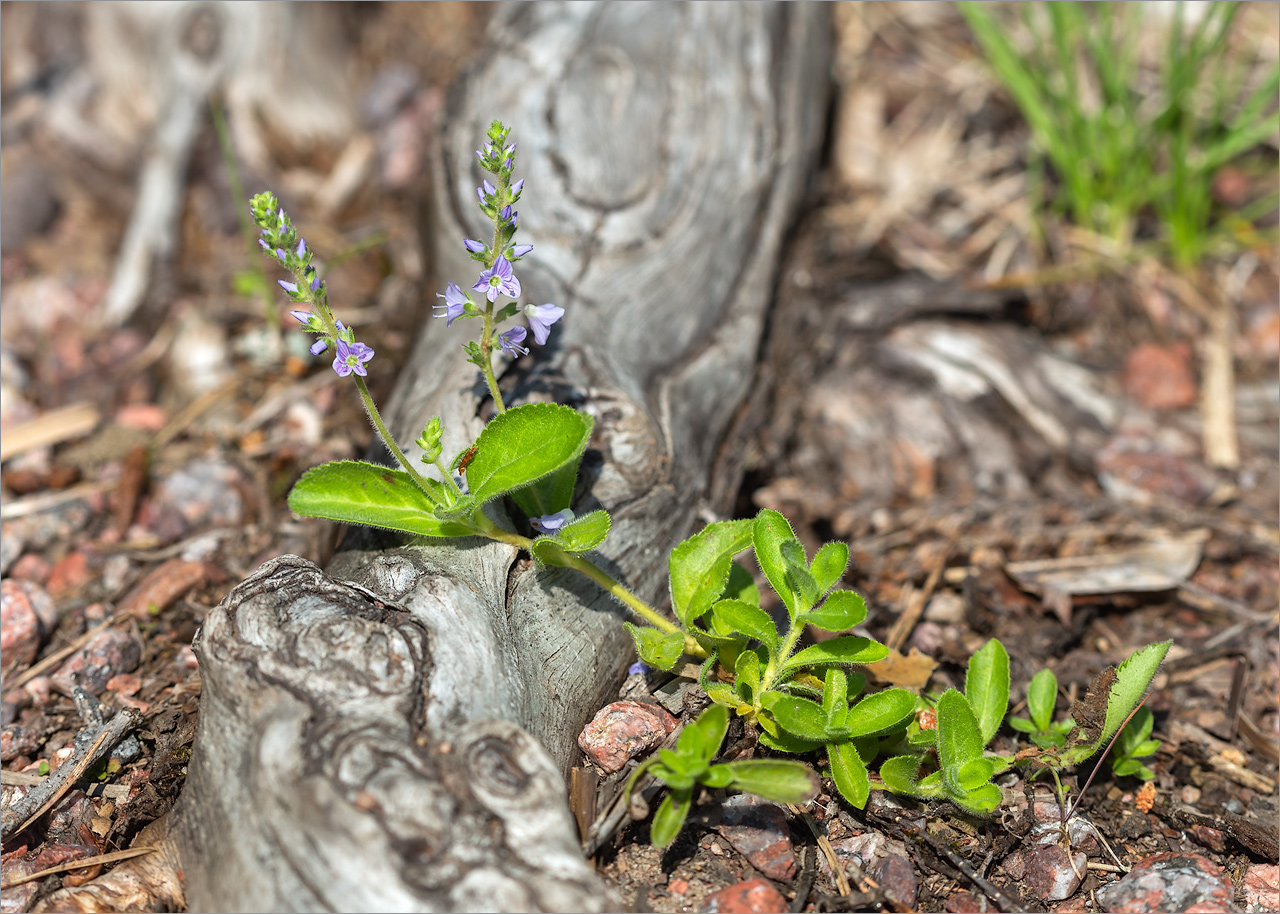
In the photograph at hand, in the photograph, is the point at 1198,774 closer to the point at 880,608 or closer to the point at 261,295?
the point at 880,608

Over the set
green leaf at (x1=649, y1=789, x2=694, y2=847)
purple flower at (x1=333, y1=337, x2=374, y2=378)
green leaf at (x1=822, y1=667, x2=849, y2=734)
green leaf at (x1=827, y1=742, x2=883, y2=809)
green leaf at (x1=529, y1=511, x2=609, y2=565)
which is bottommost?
green leaf at (x1=827, y1=742, x2=883, y2=809)

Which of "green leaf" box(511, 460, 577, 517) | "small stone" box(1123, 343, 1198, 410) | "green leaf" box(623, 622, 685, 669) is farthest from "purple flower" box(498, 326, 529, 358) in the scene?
"small stone" box(1123, 343, 1198, 410)

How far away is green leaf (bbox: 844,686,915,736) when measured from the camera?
2367 mm

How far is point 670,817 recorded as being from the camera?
7.14 ft

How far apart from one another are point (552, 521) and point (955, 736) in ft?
3.76

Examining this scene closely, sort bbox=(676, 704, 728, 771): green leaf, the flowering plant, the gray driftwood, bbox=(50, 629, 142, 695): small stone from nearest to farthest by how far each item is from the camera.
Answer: the gray driftwood < bbox=(676, 704, 728, 771): green leaf < the flowering plant < bbox=(50, 629, 142, 695): small stone

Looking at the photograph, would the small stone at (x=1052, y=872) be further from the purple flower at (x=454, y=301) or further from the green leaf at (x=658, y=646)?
the purple flower at (x=454, y=301)

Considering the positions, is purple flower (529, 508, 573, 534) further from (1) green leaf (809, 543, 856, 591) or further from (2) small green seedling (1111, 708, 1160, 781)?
(2) small green seedling (1111, 708, 1160, 781)

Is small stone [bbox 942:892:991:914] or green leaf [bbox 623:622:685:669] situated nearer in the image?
small stone [bbox 942:892:991:914]

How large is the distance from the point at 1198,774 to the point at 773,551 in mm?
1586

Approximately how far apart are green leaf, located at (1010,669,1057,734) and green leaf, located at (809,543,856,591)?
774mm

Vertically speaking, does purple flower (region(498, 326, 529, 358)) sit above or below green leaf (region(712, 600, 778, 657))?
above

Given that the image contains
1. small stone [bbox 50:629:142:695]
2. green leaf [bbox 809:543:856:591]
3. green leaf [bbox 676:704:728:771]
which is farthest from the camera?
small stone [bbox 50:629:142:695]

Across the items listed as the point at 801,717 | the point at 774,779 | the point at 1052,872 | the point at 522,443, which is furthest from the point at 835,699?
the point at 522,443
